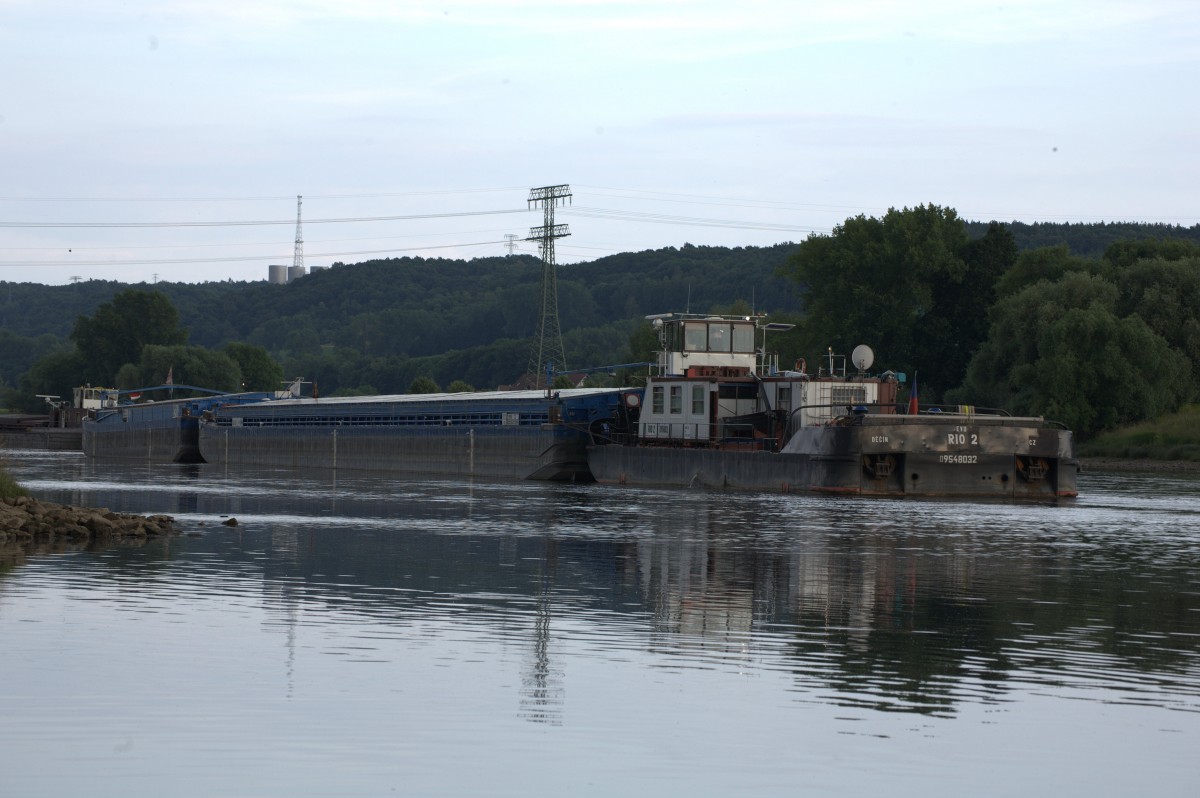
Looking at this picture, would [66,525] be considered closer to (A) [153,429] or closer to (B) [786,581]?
(B) [786,581]

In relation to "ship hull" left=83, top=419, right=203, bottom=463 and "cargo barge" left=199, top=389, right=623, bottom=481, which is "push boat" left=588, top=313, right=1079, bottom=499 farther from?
"ship hull" left=83, top=419, right=203, bottom=463

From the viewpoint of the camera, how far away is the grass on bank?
71.0 m

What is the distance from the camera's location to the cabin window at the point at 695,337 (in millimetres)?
50562

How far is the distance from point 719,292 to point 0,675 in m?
164

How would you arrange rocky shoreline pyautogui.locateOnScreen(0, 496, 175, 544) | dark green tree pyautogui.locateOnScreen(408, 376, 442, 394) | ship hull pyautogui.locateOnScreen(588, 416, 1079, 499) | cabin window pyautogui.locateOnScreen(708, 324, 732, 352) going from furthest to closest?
dark green tree pyautogui.locateOnScreen(408, 376, 442, 394)
cabin window pyautogui.locateOnScreen(708, 324, 732, 352)
ship hull pyautogui.locateOnScreen(588, 416, 1079, 499)
rocky shoreline pyautogui.locateOnScreen(0, 496, 175, 544)

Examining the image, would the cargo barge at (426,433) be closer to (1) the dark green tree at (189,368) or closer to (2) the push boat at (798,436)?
(2) the push boat at (798,436)

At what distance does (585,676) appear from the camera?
39.8ft

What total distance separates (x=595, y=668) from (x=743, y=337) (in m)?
39.2

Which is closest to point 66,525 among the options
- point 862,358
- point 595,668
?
point 595,668

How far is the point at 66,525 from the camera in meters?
25.4

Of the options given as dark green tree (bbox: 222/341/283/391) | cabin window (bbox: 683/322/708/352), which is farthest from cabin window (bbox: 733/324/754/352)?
dark green tree (bbox: 222/341/283/391)

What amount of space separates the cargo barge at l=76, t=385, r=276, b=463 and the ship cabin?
39913 millimetres

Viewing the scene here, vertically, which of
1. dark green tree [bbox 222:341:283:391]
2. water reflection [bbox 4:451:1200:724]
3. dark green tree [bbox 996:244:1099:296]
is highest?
dark green tree [bbox 996:244:1099:296]

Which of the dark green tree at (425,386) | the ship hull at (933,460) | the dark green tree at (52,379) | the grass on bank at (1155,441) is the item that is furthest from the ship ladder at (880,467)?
the dark green tree at (52,379)
